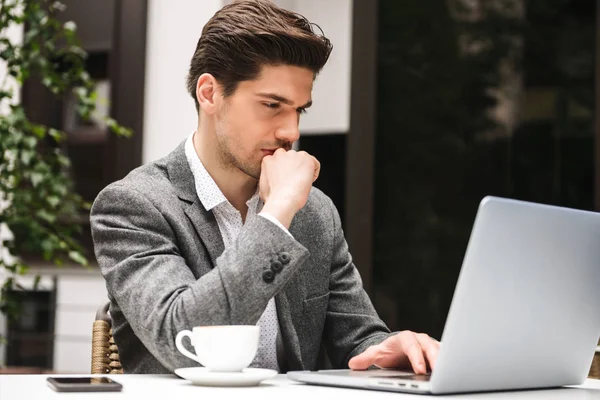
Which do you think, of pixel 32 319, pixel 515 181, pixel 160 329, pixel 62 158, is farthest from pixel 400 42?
pixel 160 329

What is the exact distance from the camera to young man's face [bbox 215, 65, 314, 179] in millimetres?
1624

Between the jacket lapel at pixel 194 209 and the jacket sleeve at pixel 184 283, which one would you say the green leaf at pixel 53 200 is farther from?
the jacket sleeve at pixel 184 283

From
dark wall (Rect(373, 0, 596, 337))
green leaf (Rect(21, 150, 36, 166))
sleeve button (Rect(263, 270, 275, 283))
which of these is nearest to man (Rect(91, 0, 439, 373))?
sleeve button (Rect(263, 270, 275, 283))

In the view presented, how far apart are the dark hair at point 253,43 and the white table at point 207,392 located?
66 centimetres

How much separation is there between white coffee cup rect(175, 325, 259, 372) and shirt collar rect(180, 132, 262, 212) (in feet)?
1.59

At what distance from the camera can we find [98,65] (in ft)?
13.3

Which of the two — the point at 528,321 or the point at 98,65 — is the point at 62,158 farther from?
the point at 528,321

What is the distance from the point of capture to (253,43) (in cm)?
164

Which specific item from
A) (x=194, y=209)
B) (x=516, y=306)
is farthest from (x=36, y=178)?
(x=516, y=306)

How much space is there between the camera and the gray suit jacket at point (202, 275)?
1.28 metres

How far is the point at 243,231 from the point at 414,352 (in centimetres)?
32

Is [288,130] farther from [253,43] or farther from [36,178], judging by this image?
[36,178]

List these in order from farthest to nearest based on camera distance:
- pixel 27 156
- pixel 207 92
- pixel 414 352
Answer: pixel 27 156, pixel 207 92, pixel 414 352

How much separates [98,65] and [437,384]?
3.33m
